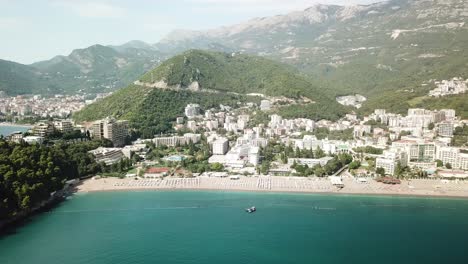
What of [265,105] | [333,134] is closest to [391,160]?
[333,134]

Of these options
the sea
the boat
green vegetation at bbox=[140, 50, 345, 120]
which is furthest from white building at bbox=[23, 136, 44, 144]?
green vegetation at bbox=[140, 50, 345, 120]

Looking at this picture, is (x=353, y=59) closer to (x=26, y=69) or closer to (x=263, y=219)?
(x=263, y=219)

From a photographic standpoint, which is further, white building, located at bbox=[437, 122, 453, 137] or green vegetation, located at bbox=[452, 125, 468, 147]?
white building, located at bbox=[437, 122, 453, 137]

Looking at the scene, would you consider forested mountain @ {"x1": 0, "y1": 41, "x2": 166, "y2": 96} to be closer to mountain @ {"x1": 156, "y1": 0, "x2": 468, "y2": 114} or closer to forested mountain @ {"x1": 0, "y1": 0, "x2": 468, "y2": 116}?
forested mountain @ {"x1": 0, "y1": 0, "x2": 468, "y2": 116}

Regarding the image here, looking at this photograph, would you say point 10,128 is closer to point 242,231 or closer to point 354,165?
point 354,165

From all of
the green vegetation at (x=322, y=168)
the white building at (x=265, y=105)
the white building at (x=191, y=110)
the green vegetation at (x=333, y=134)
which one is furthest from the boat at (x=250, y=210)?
the white building at (x=265, y=105)

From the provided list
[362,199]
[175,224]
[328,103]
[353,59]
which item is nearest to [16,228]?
[175,224]

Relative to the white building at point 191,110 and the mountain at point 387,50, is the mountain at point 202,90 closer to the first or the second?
the white building at point 191,110
